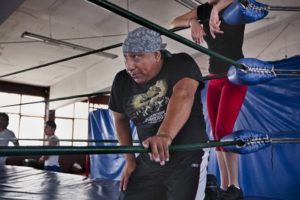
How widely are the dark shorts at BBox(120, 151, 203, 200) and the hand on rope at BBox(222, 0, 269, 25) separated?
0.47 meters

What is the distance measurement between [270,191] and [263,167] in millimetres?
219

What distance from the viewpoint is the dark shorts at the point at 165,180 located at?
99 cm

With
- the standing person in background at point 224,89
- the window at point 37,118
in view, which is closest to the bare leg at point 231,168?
the standing person in background at point 224,89

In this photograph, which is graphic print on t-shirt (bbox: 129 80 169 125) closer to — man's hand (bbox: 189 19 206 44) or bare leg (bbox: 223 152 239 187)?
man's hand (bbox: 189 19 206 44)

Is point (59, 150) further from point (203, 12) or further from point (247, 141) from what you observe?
point (203, 12)

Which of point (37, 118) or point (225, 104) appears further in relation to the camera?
point (37, 118)

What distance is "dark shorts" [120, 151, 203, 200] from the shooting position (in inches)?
38.9

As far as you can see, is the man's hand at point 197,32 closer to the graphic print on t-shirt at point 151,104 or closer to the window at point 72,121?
the graphic print on t-shirt at point 151,104

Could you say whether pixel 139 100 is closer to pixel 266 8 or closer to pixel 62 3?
pixel 266 8

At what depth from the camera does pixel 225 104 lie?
4.18 feet

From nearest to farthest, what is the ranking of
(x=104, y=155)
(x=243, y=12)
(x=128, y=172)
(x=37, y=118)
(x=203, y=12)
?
(x=243, y=12), (x=128, y=172), (x=203, y=12), (x=104, y=155), (x=37, y=118)

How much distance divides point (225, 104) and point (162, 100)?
37 cm

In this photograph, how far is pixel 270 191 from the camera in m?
2.67

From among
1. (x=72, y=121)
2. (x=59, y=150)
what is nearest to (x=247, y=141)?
Result: (x=59, y=150)
